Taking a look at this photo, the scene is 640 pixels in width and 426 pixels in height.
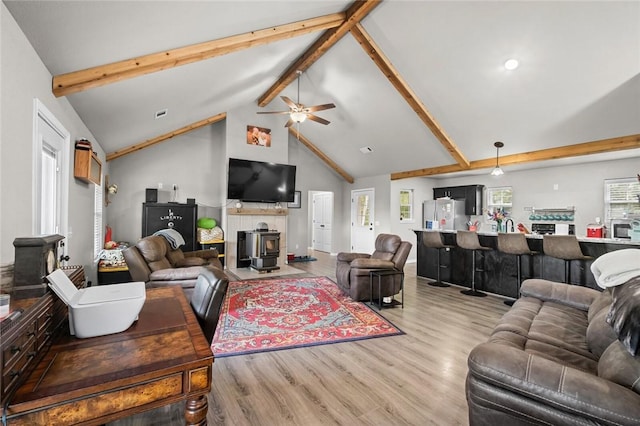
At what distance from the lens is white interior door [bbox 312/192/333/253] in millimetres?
10125

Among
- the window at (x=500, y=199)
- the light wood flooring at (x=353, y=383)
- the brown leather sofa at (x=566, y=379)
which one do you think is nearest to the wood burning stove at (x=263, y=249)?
the light wood flooring at (x=353, y=383)

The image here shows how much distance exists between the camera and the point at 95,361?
1.09 meters

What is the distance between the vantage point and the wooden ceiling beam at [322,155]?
28.6 ft

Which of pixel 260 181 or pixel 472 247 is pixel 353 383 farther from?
pixel 260 181

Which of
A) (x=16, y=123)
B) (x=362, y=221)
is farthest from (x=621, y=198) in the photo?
(x=16, y=123)

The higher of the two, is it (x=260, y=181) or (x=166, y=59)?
(x=166, y=59)

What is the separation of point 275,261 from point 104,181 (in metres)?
3.79

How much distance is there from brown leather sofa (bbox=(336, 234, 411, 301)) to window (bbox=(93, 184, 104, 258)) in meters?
4.02

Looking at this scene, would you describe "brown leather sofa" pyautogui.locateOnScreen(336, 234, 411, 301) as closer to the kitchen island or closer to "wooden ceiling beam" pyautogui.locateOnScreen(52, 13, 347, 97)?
the kitchen island

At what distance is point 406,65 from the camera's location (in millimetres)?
4887

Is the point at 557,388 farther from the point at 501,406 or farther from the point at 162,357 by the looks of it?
the point at 162,357

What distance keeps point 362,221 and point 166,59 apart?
23.9 ft

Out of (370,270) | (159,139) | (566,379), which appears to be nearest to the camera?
(566,379)

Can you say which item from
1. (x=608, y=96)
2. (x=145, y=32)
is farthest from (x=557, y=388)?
(x=608, y=96)
